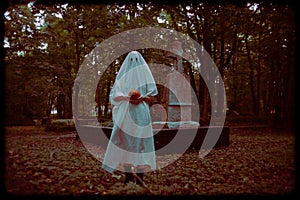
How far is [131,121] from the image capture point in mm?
3453

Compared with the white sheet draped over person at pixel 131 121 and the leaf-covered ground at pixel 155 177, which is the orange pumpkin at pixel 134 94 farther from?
the leaf-covered ground at pixel 155 177

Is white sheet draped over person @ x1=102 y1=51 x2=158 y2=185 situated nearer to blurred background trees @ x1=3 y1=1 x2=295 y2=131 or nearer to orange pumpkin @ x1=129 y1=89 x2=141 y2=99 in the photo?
orange pumpkin @ x1=129 y1=89 x2=141 y2=99

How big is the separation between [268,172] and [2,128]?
359cm

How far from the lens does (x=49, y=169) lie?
3.47 meters

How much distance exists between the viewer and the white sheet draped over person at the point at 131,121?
3.43 metres

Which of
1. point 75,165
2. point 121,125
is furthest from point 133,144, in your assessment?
point 75,165

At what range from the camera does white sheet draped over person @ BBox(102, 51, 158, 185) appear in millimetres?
3432

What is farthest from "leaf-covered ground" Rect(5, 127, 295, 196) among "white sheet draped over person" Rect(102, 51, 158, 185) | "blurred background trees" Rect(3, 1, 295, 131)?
"blurred background trees" Rect(3, 1, 295, 131)

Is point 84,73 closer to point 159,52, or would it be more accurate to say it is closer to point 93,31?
point 93,31

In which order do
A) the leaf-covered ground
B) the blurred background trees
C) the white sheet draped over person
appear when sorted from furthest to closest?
the blurred background trees < the white sheet draped over person < the leaf-covered ground

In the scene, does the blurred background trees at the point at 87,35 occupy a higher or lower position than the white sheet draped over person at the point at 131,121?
higher

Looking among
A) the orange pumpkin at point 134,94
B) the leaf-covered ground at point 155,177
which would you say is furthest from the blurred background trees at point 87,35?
the orange pumpkin at point 134,94

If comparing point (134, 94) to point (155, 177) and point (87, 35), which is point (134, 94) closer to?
point (155, 177)

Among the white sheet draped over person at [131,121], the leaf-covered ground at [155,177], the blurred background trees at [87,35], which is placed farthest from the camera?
the blurred background trees at [87,35]
